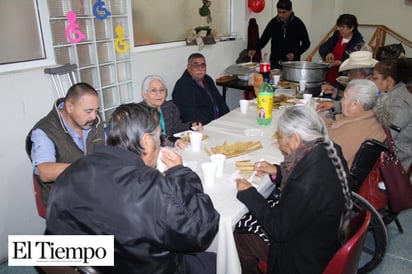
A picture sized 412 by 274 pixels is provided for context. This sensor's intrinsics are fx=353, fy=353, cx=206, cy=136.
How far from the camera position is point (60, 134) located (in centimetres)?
181

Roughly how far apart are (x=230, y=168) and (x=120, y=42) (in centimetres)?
162

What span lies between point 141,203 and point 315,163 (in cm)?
67

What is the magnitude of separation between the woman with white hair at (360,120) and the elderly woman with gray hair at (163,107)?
910mm

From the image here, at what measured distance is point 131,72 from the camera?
3023 mm

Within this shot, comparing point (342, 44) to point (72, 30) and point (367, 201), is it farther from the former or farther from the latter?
point (72, 30)

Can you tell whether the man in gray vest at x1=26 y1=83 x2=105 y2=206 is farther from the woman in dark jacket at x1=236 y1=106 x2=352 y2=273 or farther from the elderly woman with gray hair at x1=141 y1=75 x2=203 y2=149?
the woman in dark jacket at x1=236 y1=106 x2=352 y2=273

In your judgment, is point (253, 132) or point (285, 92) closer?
point (253, 132)

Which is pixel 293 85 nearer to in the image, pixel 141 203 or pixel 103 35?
pixel 103 35

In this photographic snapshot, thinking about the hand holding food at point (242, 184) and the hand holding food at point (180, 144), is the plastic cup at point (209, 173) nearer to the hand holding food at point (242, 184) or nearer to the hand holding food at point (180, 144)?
the hand holding food at point (242, 184)

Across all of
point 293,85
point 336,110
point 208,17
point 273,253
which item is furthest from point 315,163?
point 208,17

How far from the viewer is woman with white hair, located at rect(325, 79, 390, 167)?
1.96 m

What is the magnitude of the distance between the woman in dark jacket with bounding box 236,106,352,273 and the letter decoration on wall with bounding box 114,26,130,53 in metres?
1.84

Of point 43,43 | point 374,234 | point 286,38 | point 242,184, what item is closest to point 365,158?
point 374,234

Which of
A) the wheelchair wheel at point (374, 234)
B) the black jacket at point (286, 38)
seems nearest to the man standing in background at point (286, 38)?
the black jacket at point (286, 38)
